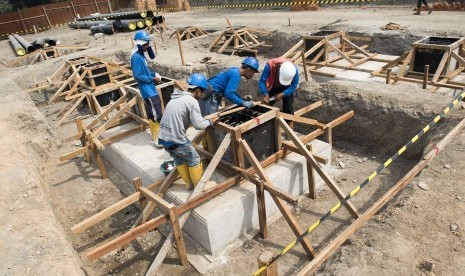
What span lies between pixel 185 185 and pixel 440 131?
477cm

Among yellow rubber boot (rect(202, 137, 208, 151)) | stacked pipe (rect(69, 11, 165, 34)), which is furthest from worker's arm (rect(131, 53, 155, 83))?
stacked pipe (rect(69, 11, 165, 34))

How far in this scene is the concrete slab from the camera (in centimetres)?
507

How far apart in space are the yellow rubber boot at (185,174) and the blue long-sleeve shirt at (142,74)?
2072 mm

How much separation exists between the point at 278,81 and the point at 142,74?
2666mm

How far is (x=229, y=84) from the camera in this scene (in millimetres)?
5922

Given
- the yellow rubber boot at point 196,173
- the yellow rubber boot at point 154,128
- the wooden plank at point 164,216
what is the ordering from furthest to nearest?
the yellow rubber boot at point 154,128 < the yellow rubber boot at point 196,173 < the wooden plank at point 164,216

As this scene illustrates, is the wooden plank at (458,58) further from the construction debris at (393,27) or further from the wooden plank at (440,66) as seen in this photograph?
the construction debris at (393,27)

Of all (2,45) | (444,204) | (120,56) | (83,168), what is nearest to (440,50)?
(444,204)

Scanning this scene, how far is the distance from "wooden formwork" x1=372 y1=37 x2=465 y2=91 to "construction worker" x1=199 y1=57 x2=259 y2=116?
4173 millimetres

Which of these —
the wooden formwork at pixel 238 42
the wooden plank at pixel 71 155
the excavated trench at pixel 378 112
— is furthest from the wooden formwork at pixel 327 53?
the wooden plank at pixel 71 155

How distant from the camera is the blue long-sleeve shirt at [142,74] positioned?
652cm

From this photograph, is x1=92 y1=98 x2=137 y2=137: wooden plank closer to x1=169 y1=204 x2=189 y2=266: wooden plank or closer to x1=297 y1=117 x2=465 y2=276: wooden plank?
x1=169 y1=204 x2=189 y2=266: wooden plank

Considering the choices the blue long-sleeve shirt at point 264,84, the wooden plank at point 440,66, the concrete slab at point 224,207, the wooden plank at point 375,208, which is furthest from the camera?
the wooden plank at point 440,66

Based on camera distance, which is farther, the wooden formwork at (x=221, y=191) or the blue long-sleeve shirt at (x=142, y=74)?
the blue long-sleeve shirt at (x=142, y=74)
